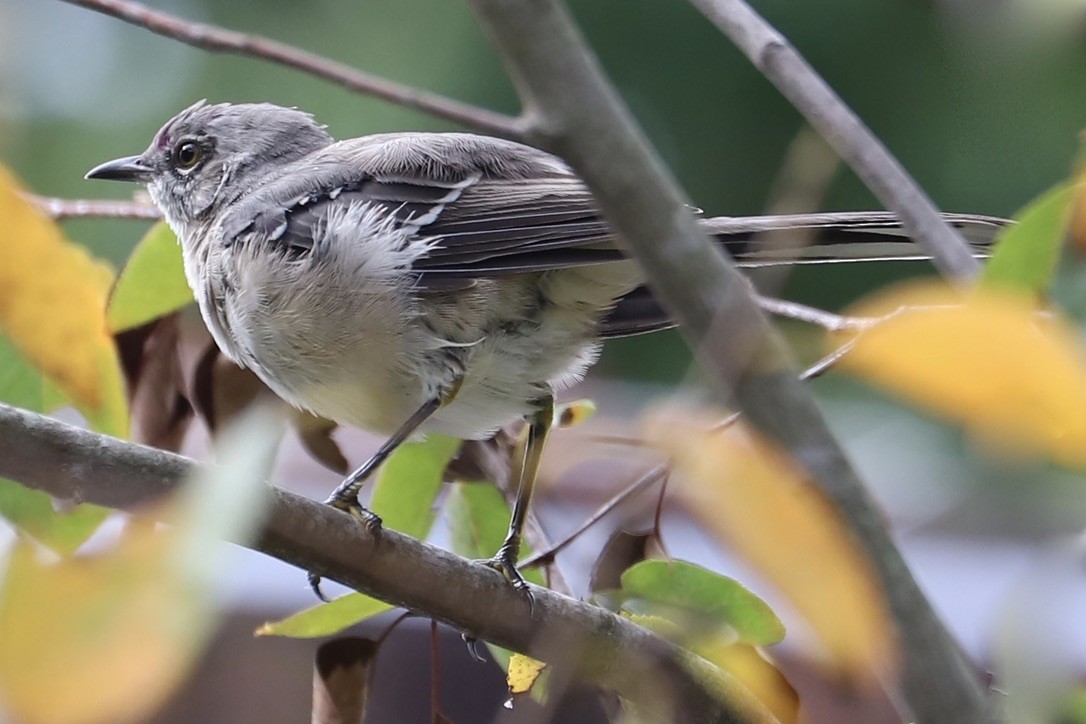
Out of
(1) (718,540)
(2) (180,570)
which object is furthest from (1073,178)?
(2) (180,570)

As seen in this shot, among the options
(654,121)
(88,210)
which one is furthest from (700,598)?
Answer: (654,121)

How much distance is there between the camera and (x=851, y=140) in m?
0.86

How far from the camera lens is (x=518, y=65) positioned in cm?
53

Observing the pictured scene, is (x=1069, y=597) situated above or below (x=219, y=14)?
below

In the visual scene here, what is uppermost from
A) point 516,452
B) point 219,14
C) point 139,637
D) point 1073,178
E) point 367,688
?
point 219,14

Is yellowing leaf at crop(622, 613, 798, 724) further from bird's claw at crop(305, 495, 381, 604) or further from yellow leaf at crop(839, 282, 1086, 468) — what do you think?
yellow leaf at crop(839, 282, 1086, 468)

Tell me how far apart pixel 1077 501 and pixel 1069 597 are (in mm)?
57

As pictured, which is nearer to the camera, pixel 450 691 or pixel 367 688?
pixel 367 688

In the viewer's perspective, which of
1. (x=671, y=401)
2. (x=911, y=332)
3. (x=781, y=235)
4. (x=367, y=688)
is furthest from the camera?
(x=781, y=235)

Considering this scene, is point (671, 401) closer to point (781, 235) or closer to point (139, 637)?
point (139, 637)

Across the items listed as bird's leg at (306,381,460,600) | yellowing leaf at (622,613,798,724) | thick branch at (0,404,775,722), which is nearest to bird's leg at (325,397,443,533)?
bird's leg at (306,381,460,600)

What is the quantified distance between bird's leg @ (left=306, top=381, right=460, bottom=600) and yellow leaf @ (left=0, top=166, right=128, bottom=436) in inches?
13.7

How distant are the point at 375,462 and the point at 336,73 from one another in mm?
956

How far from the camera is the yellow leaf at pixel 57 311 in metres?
0.92
